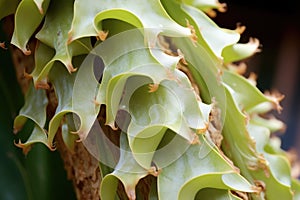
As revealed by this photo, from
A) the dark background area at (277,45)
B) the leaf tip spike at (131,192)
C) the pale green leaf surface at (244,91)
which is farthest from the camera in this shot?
the dark background area at (277,45)

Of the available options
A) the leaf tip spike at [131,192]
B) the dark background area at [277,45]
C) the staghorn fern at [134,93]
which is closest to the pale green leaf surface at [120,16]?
the staghorn fern at [134,93]

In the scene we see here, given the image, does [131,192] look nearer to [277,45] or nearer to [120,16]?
[120,16]

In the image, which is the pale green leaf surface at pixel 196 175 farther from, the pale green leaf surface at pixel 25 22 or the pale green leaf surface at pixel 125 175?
the pale green leaf surface at pixel 25 22

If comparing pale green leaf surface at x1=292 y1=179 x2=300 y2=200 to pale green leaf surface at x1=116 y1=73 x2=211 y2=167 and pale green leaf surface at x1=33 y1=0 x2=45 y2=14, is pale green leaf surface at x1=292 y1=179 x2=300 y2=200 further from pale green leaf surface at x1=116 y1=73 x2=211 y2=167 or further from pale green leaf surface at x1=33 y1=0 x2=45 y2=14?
pale green leaf surface at x1=33 y1=0 x2=45 y2=14

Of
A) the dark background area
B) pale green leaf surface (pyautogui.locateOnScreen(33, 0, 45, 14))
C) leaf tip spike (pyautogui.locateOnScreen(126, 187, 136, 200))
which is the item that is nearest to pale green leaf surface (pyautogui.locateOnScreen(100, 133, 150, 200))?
leaf tip spike (pyautogui.locateOnScreen(126, 187, 136, 200))

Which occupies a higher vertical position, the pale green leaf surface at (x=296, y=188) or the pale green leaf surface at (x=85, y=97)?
the pale green leaf surface at (x=85, y=97)

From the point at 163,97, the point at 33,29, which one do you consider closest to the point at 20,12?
the point at 33,29
